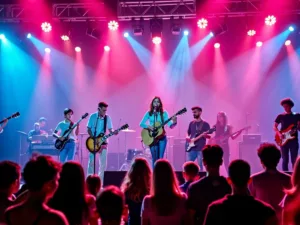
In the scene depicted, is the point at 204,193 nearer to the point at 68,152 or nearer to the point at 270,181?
the point at 270,181

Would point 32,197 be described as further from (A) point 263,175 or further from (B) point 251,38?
(B) point 251,38

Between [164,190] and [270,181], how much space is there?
1.28 metres

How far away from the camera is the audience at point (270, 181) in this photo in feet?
13.9

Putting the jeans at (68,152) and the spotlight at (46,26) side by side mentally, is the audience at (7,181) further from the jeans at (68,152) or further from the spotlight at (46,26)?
the spotlight at (46,26)

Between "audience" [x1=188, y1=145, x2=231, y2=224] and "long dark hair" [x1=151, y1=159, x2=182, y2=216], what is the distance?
0.19 meters

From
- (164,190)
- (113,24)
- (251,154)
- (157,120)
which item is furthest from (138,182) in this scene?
(251,154)

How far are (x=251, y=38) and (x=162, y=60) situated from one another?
375 cm

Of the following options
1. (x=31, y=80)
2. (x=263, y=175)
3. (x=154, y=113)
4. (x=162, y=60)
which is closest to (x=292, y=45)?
(x=162, y=60)

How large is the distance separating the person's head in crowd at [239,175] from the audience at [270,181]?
1.16m

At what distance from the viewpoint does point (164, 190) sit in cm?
382

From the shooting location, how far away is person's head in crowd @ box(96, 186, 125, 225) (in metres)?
2.63

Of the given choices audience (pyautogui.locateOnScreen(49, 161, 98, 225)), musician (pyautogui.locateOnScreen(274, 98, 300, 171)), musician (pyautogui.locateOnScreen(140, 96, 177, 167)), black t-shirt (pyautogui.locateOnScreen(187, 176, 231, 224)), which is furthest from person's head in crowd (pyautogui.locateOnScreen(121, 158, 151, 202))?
musician (pyautogui.locateOnScreen(274, 98, 300, 171))

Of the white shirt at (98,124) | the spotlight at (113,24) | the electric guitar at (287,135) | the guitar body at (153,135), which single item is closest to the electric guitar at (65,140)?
the white shirt at (98,124)

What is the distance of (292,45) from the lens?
15.6 m
